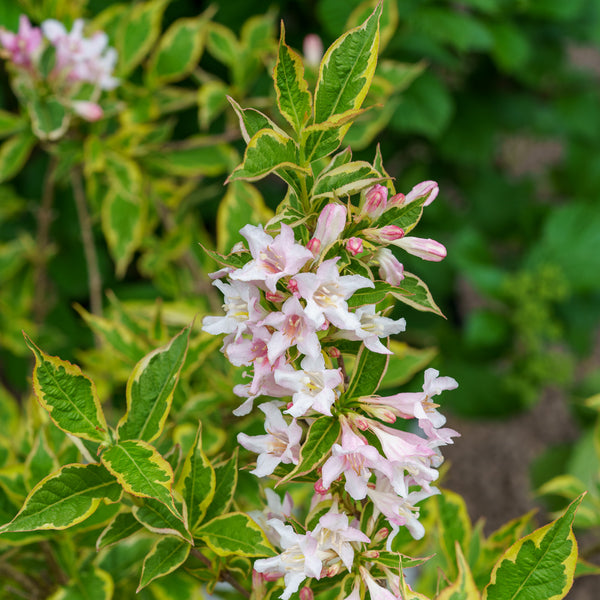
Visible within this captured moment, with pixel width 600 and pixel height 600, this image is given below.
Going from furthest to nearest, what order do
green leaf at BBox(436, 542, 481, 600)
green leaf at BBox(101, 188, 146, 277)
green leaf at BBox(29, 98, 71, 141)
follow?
green leaf at BBox(101, 188, 146, 277) → green leaf at BBox(29, 98, 71, 141) → green leaf at BBox(436, 542, 481, 600)

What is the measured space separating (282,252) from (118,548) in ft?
1.78

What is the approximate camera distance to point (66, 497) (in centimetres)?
53

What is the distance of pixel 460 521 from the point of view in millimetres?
763

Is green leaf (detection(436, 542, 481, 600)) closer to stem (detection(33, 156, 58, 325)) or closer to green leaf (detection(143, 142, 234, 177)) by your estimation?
green leaf (detection(143, 142, 234, 177))

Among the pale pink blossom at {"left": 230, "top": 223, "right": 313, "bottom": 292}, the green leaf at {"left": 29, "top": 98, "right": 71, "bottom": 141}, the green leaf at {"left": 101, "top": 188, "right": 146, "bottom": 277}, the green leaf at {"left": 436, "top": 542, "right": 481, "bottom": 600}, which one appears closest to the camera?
the pale pink blossom at {"left": 230, "top": 223, "right": 313, "bottom": 292}

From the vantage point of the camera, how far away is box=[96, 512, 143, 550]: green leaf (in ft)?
1.82

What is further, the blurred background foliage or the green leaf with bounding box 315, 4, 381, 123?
the blurred background foliage

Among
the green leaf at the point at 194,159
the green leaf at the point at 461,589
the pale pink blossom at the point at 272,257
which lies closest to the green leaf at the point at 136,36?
the green leaf at the point at 194,159

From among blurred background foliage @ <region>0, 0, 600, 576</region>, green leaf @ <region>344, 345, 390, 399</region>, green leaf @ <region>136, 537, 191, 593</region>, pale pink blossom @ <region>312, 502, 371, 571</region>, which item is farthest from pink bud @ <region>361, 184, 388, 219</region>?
blurred background foliage @ <region>0, 0, 600, 576</region>

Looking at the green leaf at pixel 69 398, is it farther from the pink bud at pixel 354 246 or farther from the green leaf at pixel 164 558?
the pink bud at pixel 354 246

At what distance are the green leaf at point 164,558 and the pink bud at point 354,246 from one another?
298 mm

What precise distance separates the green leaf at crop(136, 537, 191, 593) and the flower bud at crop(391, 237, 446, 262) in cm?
31

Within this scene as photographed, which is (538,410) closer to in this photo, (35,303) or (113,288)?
(113,288)

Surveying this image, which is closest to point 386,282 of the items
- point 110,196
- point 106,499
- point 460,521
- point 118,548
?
point 106,499
